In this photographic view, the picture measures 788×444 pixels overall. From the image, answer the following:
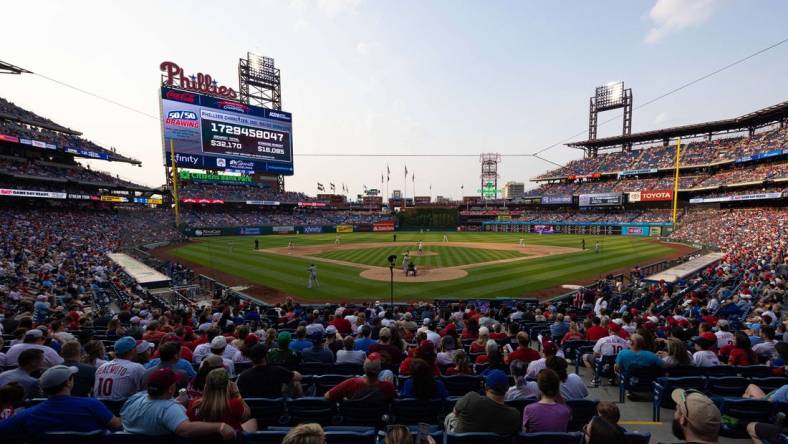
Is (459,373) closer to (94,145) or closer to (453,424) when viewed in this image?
(453,424)

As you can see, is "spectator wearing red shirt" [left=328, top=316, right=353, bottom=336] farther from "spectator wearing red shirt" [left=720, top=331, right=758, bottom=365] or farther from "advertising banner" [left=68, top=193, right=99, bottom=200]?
"advertising banner" [left=68, top=193, right=99, bottom=200]

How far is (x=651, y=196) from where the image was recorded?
67.3 m

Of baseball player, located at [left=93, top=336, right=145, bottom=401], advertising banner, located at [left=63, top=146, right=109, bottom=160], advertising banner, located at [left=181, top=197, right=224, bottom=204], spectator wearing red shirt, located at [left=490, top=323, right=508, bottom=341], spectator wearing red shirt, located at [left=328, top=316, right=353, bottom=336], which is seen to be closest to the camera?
baseball player, located at [left=93, top=336, right=145, bottom=401]

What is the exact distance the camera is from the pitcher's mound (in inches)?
1030

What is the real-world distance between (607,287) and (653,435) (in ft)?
54.5

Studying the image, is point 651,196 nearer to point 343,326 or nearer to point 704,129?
point 704,129

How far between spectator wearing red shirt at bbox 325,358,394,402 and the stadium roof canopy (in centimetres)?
7887

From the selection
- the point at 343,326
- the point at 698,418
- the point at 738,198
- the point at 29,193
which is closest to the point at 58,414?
the point at 698,418

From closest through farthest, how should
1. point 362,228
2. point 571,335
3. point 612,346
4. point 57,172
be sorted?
1. point 612,346
2. point 571,335
3. point 57,172
4. point 362,228

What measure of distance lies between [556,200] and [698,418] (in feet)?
295

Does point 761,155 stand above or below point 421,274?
above

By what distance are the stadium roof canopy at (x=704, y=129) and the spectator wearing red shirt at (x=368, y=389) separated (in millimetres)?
78871

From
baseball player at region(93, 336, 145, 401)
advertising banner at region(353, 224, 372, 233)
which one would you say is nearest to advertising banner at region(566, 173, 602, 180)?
advertising banner at region(353, 224, 372, 233)

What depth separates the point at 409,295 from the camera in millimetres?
21891
